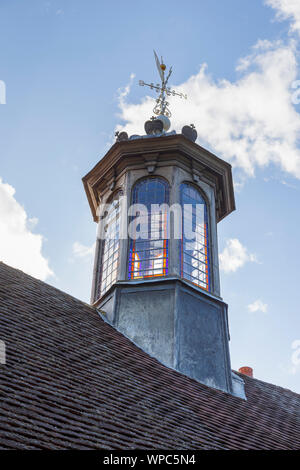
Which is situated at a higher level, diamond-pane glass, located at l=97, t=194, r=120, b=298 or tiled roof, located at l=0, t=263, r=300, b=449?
diamond-pane glass, located at l=97, t=194, r=120, b=298

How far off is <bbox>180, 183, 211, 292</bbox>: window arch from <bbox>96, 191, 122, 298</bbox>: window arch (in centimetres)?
126

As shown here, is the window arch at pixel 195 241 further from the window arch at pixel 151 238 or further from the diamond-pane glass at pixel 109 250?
the diamond-pane glass at pixel 109 250

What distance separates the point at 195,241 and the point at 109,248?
1.70 metres

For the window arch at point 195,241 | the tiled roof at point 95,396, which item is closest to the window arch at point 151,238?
the window arch at point 195,241

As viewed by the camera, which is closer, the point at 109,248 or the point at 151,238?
the point at 151,238

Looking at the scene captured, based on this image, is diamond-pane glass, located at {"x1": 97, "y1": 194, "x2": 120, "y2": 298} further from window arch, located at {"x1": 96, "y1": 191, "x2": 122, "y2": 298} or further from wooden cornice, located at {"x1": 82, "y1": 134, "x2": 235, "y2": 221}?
wooden cornice, located at {"x1": 82, "y1": 134, "x2": 235, "y2": 221}

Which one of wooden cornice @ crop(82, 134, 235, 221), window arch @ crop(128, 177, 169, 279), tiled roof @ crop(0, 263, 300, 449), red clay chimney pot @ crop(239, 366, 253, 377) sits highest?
wooden cornice @ crop(82, 134, 235, 221)

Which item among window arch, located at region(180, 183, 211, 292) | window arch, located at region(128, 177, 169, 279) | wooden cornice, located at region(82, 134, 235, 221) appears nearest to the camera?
window arch, located at region(128, 177, 169, 279)

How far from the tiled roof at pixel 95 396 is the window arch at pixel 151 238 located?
1.16 m

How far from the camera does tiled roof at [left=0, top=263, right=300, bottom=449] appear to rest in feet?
14.6

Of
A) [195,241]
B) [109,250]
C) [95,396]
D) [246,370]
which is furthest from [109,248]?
[95,396]

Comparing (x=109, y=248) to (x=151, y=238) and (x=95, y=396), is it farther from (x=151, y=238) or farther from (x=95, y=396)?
(x=95, y=396)

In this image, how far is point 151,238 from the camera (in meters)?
9.88

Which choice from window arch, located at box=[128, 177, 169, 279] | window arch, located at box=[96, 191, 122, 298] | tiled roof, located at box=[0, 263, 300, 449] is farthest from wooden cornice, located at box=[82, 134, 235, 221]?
tiled roof, located at box=[0, 263, 300, 449]
